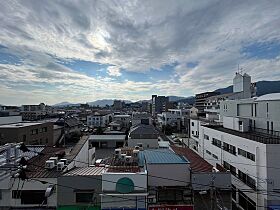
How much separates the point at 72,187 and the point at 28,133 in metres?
22.5

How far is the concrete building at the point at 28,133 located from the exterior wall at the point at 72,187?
2022 centimetres

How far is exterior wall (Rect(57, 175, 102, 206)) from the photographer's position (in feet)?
39.1

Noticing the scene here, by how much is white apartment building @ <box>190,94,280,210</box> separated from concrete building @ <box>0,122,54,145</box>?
23.9 meters

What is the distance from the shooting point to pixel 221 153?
74.6 ft

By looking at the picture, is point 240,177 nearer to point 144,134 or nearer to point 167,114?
point 144,134

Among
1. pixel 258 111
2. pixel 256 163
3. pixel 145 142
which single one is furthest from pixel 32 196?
pixel 145 142

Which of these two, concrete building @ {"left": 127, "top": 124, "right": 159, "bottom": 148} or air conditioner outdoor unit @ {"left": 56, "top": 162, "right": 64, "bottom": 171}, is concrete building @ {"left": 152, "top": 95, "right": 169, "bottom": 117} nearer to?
concrete building @ {"left": 127, "top": 124, "right": 159, "bottom": 148}

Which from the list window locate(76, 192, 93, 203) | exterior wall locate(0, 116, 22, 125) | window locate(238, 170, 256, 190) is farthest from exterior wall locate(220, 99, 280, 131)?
exterior wall locate(0, 116, 22, 125)

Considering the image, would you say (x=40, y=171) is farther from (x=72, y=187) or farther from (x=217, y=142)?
(x=217, y=142)

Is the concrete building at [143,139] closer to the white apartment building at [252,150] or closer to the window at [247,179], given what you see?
the white apartment building at [252,150]

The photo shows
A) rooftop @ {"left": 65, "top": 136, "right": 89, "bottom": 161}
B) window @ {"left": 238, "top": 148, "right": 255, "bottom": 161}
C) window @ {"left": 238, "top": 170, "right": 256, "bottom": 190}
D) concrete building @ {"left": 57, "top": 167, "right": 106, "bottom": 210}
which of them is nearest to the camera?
concrete building @ {"left": 57, "top": 167, "right": 106, "bottom": 210}

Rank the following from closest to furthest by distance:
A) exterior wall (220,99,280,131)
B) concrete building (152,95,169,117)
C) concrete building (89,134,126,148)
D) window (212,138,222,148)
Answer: exterior wall (220,99,280,131), window (212,138,222,148), concrete building (89,134,126,148), concrete building (152,95,169,117)

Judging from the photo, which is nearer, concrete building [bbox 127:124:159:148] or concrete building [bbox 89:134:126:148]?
concrete building [bbox 127:124:159:148]

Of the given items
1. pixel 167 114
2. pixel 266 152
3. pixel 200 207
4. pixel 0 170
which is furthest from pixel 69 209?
pixel 167 114
